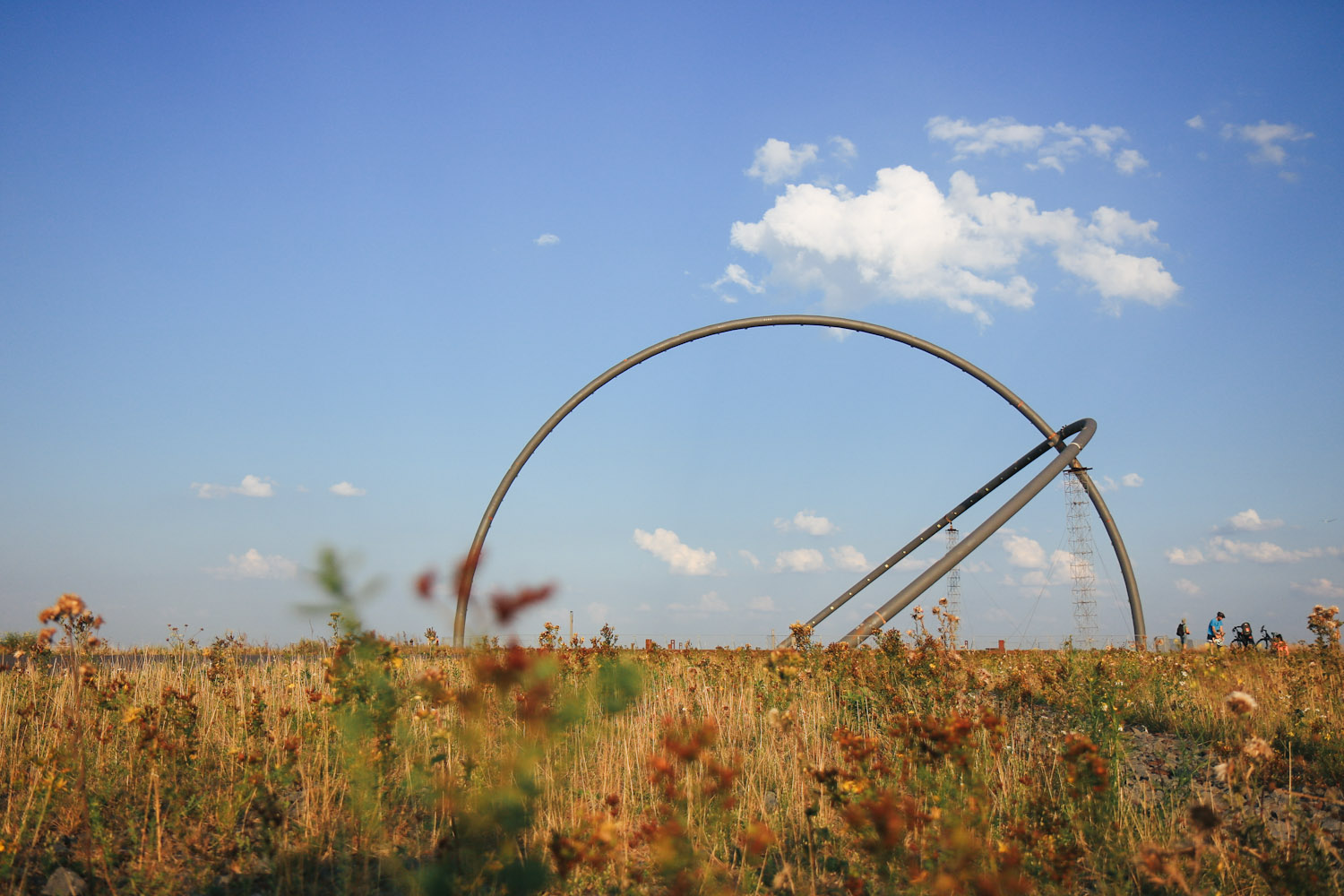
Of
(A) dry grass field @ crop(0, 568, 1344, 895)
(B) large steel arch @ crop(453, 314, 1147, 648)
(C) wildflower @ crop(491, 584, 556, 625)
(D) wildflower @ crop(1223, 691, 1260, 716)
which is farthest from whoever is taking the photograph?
(B) large steel arch @ crop(453, 314, 1147, 648)

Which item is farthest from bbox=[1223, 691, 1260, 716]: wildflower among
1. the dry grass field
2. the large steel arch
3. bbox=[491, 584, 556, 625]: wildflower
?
the large steel arch

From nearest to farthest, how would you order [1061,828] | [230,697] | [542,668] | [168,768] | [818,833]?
[542,668] < [818,833] < [1061,828] < [168,768] < [230,697]

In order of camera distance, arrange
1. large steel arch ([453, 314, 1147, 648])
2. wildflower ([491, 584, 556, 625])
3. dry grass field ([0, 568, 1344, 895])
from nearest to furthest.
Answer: wildflower ([491, 584, 556, 625]) < dry grass field ([0, 568, 1344, 895]) < large steel arch ([453, 314, 1147, 648])

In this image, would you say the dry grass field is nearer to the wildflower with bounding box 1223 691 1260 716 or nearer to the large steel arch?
the wildflower with bounding box 1223 691 1260 716

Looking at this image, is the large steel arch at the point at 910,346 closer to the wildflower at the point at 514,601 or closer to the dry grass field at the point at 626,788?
the dry grass field at the point at 626,788

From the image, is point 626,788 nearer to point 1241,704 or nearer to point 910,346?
point 1241,704

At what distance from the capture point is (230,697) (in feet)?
22.1

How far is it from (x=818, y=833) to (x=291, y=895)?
250 centimetres

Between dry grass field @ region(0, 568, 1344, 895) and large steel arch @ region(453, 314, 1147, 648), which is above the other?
large steel arch @ region(453, 314, 1147, 648)

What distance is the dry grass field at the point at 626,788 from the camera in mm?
2400

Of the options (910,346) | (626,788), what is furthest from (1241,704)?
(910,346)

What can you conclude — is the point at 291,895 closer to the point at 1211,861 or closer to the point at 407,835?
the point at 407,835

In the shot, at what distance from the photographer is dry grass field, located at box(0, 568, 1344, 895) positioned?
7.88ft

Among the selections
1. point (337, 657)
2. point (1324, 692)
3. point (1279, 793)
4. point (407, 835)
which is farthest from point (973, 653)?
point (337, 657)
